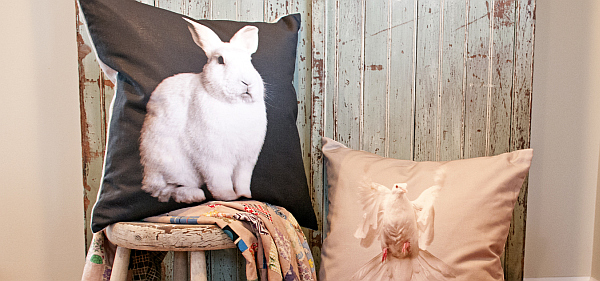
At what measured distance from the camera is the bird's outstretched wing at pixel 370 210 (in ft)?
2.96

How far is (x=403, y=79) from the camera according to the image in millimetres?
1130

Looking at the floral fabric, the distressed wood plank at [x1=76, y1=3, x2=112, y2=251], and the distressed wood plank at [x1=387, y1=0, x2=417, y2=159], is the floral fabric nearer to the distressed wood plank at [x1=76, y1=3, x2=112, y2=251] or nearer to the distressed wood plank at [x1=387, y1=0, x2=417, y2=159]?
the distressed wood plank at [x1=76, y1=3, x2=112, y2=251]

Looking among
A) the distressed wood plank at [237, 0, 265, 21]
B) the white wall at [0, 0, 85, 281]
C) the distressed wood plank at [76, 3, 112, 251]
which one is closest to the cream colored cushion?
the distressed wood plank at [237, 0, 265, 21]

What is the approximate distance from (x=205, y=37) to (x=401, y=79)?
610 mm

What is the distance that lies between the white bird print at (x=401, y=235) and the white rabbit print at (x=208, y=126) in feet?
1.09

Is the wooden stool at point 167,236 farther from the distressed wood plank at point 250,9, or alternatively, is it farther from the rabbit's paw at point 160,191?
the distressed wood plank at point 250,9

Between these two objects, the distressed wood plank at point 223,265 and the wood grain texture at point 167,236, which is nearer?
the wood grain texture at point 167,236

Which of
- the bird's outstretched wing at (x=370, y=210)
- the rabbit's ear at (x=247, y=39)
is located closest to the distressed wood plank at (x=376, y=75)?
the bird's outstretched wing at (x=370, y=210)

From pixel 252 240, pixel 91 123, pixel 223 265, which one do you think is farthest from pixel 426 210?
pixel 91 123

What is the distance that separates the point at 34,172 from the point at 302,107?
929mm

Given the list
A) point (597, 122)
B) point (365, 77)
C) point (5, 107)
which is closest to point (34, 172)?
point (5, 107)

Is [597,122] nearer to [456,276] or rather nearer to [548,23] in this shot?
[548,23]

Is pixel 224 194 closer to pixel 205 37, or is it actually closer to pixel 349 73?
pixel 205 37

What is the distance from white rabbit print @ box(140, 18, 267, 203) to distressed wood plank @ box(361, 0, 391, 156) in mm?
380
